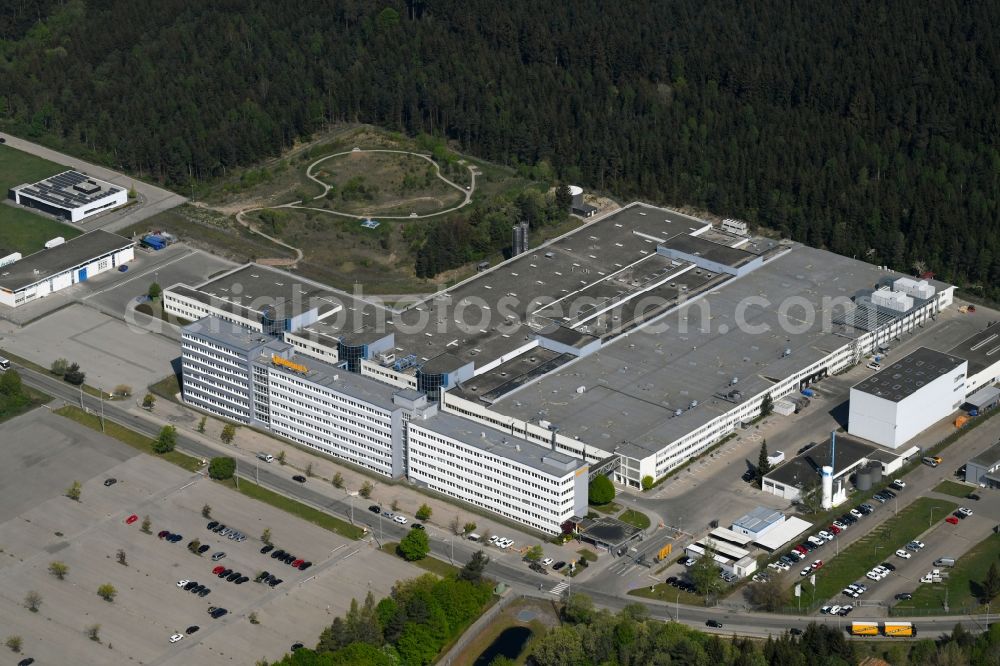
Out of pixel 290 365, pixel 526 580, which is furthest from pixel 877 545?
pixel 290 365

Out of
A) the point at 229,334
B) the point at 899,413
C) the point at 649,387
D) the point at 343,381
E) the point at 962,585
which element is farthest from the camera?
the point at 229,334

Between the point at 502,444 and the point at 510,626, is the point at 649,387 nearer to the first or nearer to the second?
the point at 502,444

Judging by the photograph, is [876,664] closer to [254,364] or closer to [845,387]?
[845,387]

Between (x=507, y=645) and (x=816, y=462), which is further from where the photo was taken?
(x=816, y=462)

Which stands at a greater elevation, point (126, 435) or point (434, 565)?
point (126, 435)

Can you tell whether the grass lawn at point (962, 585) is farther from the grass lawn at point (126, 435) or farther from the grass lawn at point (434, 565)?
the grass lawn at point (126, 435)

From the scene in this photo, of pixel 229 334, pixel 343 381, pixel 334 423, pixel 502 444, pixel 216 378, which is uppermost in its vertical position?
pixel 229 334
